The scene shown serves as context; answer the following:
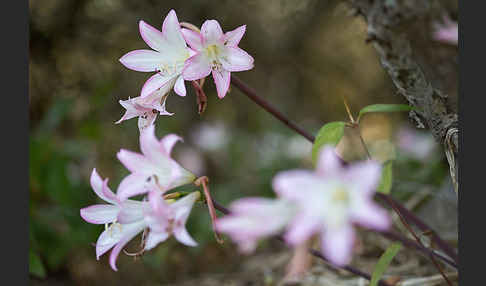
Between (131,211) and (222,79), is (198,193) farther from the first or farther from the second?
(222,79)

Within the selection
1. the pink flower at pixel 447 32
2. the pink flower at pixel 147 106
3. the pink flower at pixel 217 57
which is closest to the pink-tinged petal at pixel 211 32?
the pink flower at pixel 217 57

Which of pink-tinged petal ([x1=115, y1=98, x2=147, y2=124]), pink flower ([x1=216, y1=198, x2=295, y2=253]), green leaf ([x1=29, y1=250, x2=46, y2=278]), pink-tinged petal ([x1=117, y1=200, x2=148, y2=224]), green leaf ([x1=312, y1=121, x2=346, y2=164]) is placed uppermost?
pink-tinged petal ([x1=115, y1=98, x2=147, y2=124])

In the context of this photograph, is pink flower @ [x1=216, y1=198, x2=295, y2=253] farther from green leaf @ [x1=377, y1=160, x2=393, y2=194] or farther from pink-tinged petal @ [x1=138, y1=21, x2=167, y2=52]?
pink-tinged petal @ [x1=138, y1=21, x2=167, y2=52]

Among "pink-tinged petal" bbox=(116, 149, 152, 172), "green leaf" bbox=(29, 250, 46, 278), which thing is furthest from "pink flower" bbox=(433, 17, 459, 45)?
"green leaf" bbox=(29, 250, 46, 278)

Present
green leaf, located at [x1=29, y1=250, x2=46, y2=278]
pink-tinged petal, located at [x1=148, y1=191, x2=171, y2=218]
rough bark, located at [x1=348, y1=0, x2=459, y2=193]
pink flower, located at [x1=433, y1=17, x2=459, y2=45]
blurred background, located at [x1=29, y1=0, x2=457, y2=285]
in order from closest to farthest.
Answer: pink-tinged petal, located at [x1=148, y1=191, x2=171, y2=218], rough bark, located at [x1=348, y1=0, x2=459, y2=193], green leaf, located at [x1=29, y1=250, x2=46, y2=278], pink flower, located at [x1=433, y1=17, x2=459, y2=45], blurred background, located at [x1=29, y1=0, x2=457, y2=285]

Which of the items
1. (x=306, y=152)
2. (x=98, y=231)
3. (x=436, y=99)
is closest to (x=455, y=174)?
(x=436, y=99)

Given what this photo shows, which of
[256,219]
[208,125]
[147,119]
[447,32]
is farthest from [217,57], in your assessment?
[208,125]
